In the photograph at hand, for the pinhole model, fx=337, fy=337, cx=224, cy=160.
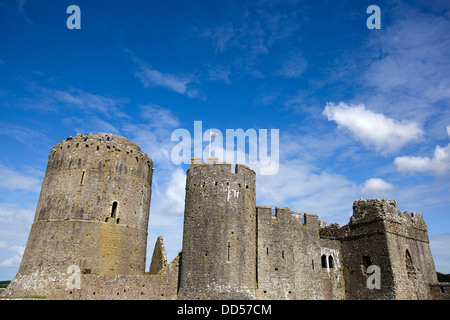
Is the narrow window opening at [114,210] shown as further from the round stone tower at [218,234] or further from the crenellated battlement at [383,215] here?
the crenellated battlement at [383,215]

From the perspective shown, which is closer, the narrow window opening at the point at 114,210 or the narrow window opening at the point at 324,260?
the narrow window opening at the point at 114,210

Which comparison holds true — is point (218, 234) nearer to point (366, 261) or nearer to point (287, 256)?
point (287, 256)

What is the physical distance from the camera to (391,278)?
87.4 feet

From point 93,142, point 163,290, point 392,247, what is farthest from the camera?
point 93,142

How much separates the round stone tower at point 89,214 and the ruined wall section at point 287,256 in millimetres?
11374

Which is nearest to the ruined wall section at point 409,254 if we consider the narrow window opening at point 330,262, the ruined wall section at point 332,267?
the ruined wall section at point 332,267

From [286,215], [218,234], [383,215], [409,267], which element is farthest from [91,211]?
[409,267]

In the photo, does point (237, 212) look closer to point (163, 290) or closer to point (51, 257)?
point (163, 290)

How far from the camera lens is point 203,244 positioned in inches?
998

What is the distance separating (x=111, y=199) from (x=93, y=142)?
18.2ft

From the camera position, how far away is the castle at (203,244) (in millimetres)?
25312

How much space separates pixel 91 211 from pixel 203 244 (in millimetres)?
10208

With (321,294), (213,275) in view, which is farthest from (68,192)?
(321,294)

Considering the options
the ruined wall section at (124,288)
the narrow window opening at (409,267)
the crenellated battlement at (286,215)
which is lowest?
the ruined wall section at (124,288)
